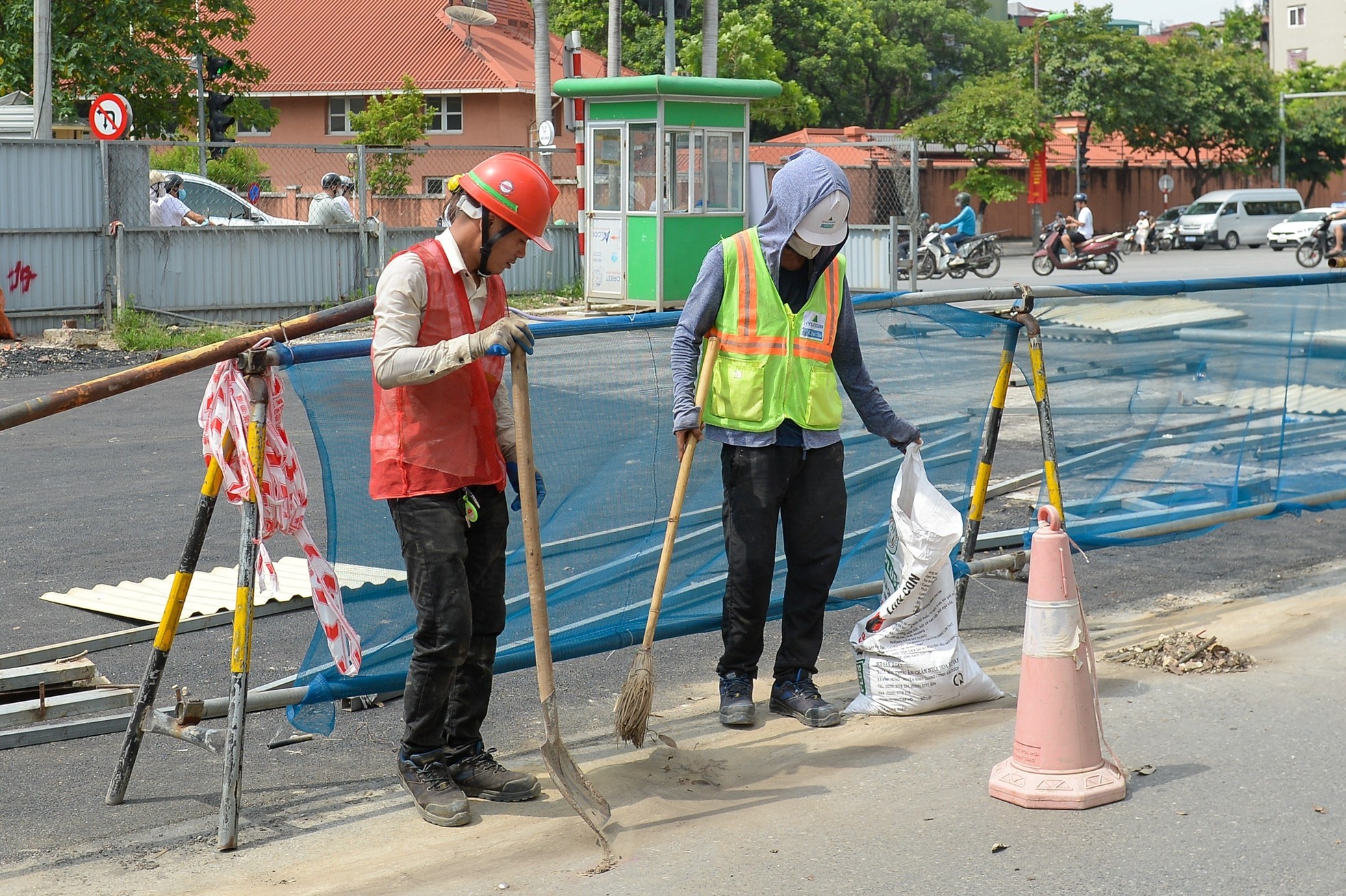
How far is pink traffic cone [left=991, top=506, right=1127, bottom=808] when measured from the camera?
4.26m

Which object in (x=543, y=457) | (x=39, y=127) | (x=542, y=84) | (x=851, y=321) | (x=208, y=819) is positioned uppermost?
(x=542, y=84)

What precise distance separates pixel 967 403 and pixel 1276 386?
7.24ft

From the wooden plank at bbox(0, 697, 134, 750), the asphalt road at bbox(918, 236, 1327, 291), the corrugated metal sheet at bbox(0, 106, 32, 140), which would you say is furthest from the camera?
the asphalt road at bbox(918, 236, 1327, 291)

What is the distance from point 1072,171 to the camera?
55000mm

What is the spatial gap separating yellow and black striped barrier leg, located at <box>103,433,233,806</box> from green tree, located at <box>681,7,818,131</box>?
33.9 metres

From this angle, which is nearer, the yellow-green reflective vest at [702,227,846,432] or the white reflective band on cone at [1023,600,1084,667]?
the white reflective band on cone at [1023,600,1084,667]

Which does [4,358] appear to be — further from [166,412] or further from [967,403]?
[967,403]

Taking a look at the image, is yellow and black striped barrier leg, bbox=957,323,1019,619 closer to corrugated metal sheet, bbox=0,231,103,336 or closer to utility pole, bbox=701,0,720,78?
corrugated metal sheet, bbox=0,231,103,336

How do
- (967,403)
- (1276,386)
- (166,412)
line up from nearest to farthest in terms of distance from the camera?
(967,403) < (1276,386) < (166,412)

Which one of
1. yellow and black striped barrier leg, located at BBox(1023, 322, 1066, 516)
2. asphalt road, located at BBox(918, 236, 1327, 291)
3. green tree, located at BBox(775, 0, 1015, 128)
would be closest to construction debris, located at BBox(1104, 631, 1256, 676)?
yellow and black striped barrier leg, located at BBox(1023, 322, 1066, 516)

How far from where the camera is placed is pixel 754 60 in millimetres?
41594

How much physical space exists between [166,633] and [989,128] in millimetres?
44088

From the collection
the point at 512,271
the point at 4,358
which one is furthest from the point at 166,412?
the point at 512,271

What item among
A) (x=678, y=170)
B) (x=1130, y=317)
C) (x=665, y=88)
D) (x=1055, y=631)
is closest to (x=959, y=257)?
(x=678, y=170)
